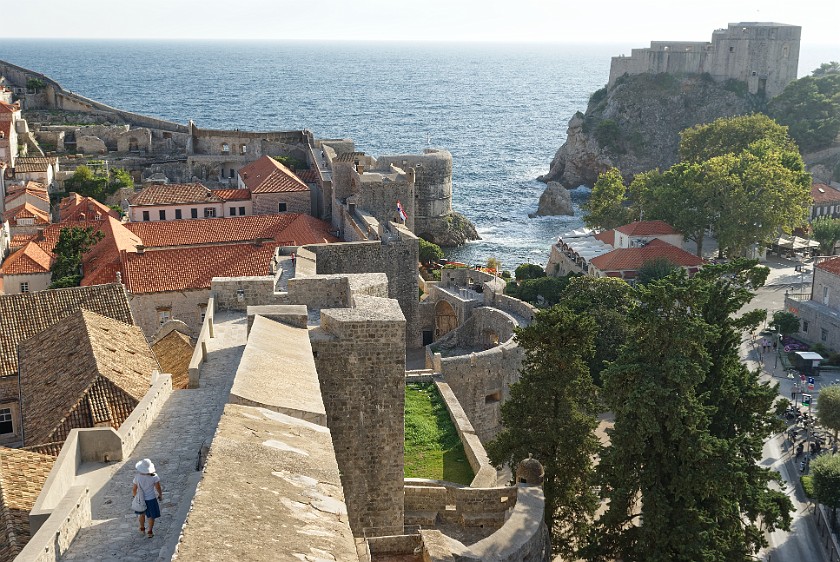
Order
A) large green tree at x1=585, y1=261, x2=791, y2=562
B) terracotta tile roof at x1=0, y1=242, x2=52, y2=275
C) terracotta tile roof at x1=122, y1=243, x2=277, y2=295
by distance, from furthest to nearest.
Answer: terracotta tile roof at x1=0, y1=242, x2=52, y2=275 < terracotta tile roof at x1=122, y1=243, x2=277, y2=295 < large green tree at x1=585, y1=261, x2=791, y2=562

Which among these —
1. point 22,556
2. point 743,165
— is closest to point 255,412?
point 22,556

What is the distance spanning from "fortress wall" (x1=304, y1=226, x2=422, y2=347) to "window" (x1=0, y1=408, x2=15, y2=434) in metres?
10.3

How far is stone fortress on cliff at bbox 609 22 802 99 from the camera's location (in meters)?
97.6

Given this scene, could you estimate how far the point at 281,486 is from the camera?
11047 millimetres

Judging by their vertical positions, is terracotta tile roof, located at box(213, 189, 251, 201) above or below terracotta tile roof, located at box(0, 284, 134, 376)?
below

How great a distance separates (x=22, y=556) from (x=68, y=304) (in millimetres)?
16122

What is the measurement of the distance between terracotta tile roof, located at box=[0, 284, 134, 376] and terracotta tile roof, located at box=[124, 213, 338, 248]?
44.5 ft

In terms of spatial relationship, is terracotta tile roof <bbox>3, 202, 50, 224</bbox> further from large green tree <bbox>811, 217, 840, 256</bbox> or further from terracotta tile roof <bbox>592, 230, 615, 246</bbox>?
large green tree <bbox>811, 217, 840, 256</bbox>

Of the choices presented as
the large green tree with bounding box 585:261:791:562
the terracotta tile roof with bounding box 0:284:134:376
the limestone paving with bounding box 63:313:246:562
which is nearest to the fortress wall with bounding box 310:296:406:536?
the limestone paving with bounding box 63:313:246:562

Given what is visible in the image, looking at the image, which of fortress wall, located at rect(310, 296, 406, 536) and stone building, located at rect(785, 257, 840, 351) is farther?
stone building, located at rect(785, 257, 840, 351)

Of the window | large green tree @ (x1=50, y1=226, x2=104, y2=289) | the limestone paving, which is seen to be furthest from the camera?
large green tree @ (x1=50, y1=226, x2=104, y2=289)

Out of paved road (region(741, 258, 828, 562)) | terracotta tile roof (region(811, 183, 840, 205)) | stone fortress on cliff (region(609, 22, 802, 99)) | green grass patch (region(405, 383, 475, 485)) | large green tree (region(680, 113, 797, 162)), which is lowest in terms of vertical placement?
paved road (region(741, 258, 828, 562))

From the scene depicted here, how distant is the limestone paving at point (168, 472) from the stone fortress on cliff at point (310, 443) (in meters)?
0.04

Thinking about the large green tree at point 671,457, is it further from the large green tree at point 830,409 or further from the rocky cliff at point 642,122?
the rocky cliff at point 642,122
